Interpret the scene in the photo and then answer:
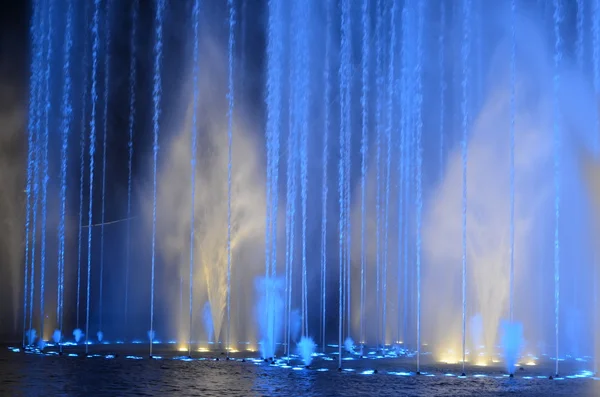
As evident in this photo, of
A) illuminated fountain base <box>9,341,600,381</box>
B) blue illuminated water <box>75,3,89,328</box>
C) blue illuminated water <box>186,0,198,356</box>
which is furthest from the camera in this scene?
blue illuminated water <box>75,3,89,328</box>

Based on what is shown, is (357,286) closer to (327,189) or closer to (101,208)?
(327,189)

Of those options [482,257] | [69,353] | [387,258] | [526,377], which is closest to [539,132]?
[482,257]

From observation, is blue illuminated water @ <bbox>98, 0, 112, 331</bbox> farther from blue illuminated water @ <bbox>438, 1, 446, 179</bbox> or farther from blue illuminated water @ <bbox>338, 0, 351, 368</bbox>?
blue illuminated water @ <bbox>438, 1, 446, 179</bbox>

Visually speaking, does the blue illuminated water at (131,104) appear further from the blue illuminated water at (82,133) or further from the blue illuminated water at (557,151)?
the blue illuminated water at (557,151)

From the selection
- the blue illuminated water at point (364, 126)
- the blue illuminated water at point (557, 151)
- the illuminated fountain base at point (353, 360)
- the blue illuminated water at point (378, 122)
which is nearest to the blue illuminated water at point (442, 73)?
the blue illuminated water at point (378, 122)

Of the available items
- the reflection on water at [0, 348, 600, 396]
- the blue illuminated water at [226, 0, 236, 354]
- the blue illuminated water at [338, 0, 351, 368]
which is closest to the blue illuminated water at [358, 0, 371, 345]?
the blue illuminated water at [338, 0, 351, 368]

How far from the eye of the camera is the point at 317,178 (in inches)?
995

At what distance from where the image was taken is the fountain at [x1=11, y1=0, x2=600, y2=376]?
1830 cm

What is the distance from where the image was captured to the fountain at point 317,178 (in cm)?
1830

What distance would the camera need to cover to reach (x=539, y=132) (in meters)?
18.1

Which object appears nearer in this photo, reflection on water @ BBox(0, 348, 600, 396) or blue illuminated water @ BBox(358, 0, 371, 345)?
reflection on water @ BBox(0, 348, 600, 396)

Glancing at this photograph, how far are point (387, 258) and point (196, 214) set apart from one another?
5726 mm

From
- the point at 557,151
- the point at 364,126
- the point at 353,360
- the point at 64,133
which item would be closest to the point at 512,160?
the point at 557,151

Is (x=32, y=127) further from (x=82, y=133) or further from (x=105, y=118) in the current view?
(x=105, y=118)
